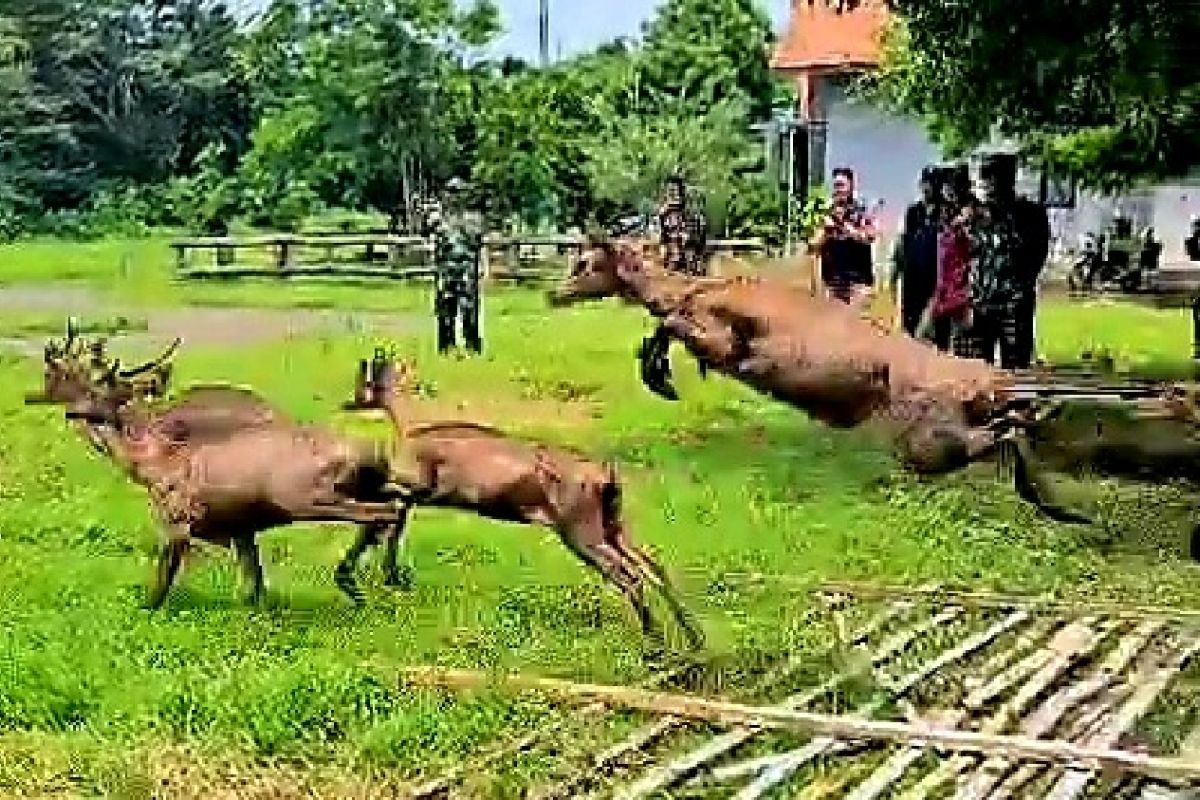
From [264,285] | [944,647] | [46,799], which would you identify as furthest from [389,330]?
[46,799]

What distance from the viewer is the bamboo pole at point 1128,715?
6574mm

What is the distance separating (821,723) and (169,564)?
122 inches

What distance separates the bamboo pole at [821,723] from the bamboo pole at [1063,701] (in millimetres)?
104

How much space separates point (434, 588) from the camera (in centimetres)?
959

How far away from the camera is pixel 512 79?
42.1 meters

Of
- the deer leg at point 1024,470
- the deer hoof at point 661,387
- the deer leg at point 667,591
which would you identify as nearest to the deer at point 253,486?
the deer leg at point 667,591

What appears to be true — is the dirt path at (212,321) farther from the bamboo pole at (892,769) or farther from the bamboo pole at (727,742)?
the bamboo pole at (892,769)

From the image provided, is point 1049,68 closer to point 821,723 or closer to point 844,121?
point 821,723

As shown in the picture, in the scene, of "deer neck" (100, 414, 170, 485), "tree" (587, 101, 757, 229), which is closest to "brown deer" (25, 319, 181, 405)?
"deer neck" (100, 414, 170, 485)

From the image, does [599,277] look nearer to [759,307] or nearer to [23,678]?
[759,307]

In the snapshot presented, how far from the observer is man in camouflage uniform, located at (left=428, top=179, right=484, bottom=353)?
21062 millimetres

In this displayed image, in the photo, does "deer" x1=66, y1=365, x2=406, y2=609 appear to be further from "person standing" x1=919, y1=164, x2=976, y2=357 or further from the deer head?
"person standing" x1=919, y1=164, x2=976, y2=357

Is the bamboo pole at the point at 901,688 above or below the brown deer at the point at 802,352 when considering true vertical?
below

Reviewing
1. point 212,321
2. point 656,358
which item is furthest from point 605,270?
point 212,321
